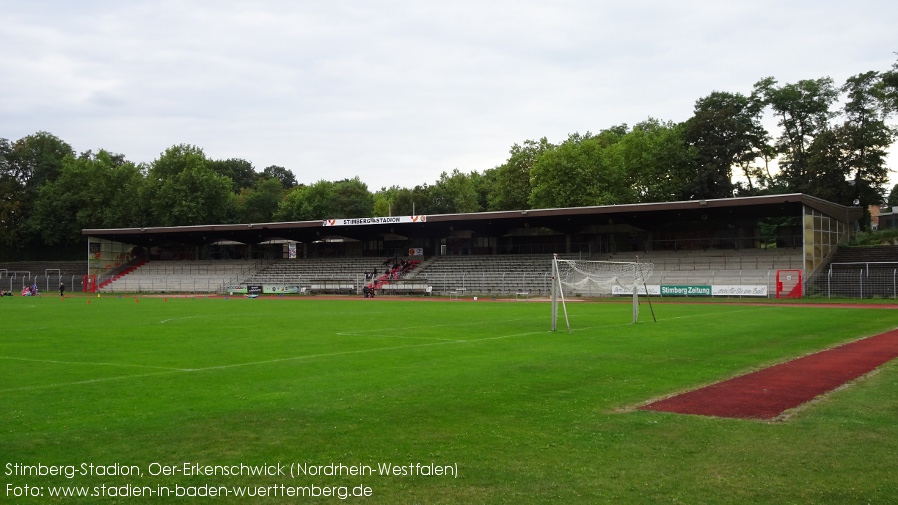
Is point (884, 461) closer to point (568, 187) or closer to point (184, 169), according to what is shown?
point (568, 187)

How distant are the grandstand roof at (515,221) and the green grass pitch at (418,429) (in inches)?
1452

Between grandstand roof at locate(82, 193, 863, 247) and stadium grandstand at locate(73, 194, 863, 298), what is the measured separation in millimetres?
127

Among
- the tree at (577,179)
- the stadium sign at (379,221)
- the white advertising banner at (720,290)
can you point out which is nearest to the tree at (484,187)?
the tree at (577,179)

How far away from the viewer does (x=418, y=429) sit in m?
9.37

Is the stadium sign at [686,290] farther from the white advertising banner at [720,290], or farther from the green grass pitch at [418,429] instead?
the green grass pitch at [418,429]

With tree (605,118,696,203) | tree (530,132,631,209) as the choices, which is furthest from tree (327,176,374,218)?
tree (605,118,696,203)

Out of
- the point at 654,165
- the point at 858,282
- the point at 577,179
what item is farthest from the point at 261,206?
the point at 858,282

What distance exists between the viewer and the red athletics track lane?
10852 mm

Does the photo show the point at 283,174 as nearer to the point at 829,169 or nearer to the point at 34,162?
the point at 34,162

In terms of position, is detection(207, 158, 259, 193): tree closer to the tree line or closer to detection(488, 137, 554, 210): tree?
the tree line

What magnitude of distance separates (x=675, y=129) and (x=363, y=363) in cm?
7065

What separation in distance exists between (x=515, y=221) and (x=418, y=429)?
5560 centimetres

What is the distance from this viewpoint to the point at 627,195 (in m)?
79.7

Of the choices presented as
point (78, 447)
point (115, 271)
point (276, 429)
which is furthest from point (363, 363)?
point (115, 271)
